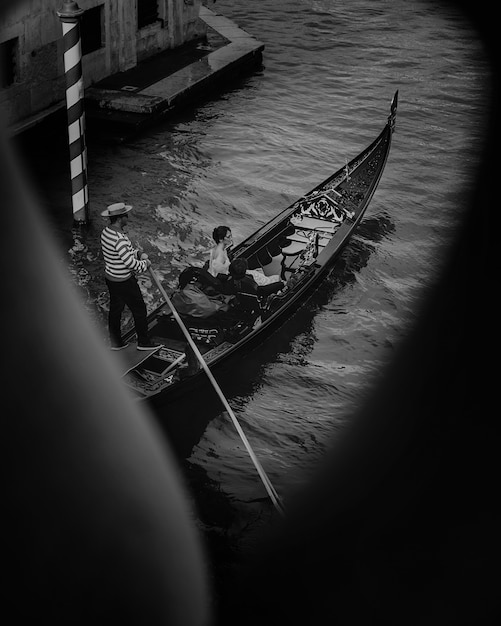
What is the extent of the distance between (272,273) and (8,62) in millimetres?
4471

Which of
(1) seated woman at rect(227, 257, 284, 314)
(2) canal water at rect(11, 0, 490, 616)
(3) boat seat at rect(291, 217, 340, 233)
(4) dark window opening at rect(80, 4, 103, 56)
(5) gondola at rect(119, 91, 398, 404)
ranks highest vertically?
(4) dark window opening at rect(80, 4, 103, 56)

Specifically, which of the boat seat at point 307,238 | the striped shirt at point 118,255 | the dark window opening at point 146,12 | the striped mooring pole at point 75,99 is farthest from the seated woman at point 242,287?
the dark window opening at point 146,12

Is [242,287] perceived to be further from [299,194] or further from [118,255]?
[299,194]

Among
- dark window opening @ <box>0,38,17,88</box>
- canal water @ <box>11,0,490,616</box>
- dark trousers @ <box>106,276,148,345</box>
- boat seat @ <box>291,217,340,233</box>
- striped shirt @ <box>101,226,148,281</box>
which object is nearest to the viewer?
striped shirt @ <box>101,226,148,281</box>

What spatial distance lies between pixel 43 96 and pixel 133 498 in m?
6.70

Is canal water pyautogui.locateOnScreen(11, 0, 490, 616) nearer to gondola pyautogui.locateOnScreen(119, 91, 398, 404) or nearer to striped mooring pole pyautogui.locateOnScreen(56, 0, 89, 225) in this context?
gondola pyautogui.locateOnScreen(119, 91, 398, 404)

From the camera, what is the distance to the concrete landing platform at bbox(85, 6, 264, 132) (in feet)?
39.7

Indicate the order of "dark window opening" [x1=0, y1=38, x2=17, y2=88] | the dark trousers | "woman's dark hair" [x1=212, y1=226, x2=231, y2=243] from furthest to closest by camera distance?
"dark window opening" [x1=0, y1=38, x2=17, y2=88], "woman's dark hair" [x1=212, y1=226, x2=231, y2=243], the dark trousers

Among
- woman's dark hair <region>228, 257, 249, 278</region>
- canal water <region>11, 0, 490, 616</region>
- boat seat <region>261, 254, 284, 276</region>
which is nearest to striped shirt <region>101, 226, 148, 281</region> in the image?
woman's dark hair <region>228, 257, 249, 278</region>

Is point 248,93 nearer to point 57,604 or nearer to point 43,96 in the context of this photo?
point 43,96

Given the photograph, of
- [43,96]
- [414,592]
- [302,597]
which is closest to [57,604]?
[302,597]

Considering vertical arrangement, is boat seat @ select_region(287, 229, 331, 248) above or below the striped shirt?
below

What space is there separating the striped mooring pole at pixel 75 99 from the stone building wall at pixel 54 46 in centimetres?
178

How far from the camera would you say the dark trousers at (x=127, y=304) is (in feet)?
22.4
